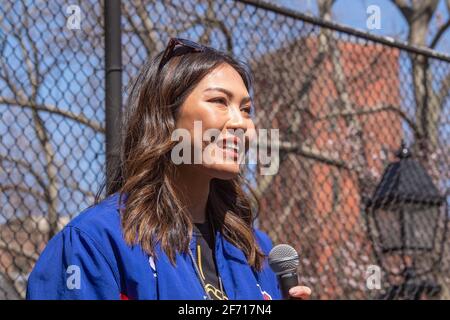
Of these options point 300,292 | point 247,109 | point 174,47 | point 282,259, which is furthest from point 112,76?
point 300,292

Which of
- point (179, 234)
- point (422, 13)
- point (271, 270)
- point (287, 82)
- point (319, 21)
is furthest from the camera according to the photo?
point (422, 13)

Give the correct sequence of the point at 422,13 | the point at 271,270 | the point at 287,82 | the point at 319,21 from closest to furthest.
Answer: the point at 271,270 → the point at 319,21 → the point at 287,82 → the point at 422,13

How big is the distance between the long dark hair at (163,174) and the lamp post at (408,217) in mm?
3652

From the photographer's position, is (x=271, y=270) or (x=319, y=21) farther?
(x=319, y=21)

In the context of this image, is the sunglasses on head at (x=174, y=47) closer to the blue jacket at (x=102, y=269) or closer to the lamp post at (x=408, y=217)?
the blue jacket at (x=102, y=269)

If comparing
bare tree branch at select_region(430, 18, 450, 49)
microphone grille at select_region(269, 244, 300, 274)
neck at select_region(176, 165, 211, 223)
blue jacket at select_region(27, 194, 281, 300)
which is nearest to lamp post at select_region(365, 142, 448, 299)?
microphone grille at select_region(269, 244, 300, 274)

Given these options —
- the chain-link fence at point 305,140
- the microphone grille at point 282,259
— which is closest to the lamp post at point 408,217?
the chain-link fence at point 305,140

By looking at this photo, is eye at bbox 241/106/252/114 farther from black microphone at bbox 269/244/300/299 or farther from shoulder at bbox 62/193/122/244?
shoulder at bbox 62/193/122/244

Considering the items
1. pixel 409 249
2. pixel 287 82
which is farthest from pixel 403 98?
pixel 287 82

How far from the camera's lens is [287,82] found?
8.50 metres

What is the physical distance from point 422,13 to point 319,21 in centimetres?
745

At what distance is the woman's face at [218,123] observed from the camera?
2.28 metres

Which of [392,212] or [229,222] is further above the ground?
[392,212]
